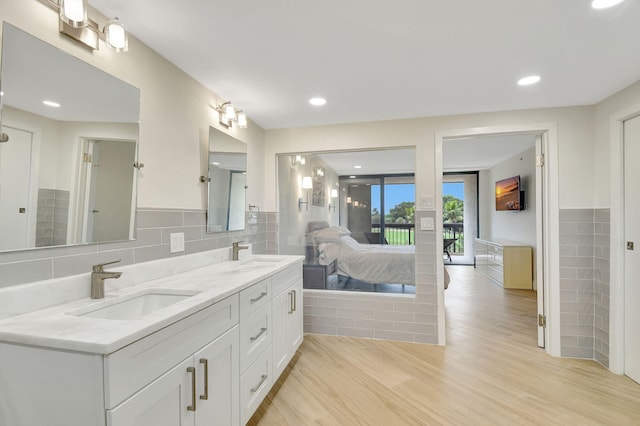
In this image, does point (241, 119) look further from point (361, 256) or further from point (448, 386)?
point (448, 386)

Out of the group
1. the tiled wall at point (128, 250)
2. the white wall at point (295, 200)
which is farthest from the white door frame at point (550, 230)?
the tiled wall at point (128, 250)

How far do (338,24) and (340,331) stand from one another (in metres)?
2.70

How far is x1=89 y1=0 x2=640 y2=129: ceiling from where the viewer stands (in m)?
1.41

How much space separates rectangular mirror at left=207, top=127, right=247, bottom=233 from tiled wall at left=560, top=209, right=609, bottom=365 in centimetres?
289

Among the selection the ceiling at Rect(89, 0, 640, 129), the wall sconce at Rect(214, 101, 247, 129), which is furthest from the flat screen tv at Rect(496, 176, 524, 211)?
the wall sconce at Rect(214, 101, 247, 129)

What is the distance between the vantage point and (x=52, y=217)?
1214 millimetres

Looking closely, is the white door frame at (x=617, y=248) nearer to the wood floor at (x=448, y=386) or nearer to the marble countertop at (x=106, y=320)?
the wood floor at (x=448, y=386)

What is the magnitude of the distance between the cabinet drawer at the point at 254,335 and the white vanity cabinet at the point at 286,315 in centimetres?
12

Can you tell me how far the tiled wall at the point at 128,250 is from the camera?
3.62 feet

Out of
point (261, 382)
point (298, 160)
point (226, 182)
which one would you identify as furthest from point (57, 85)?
point (298, 160)

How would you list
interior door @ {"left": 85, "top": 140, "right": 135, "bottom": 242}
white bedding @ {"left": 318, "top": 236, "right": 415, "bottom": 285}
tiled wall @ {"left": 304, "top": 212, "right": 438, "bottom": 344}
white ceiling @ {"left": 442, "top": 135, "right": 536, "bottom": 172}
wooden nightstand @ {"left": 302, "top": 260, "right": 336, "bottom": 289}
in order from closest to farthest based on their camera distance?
interior door @ {"left": 85, "top": 140, "right": 135, "bottom": 242}, tiled wall @ {"left": 304, "top": 212, "right": 438, "bottom": 344}, white bedding @ {"left": 318, "top": 236, "right": 415, "bottom": 285}, wooden nightstand @ {"left": 302, "top": 260, "right": 336, "bottom": 289}, white ceiling @ {"left": 442, "top": 135, "right": 536, "bottom": 172}

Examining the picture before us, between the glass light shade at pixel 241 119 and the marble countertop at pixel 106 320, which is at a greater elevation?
the glass light shade at pixel 241 119

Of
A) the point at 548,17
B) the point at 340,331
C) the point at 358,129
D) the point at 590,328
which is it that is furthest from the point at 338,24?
the point at 590,328

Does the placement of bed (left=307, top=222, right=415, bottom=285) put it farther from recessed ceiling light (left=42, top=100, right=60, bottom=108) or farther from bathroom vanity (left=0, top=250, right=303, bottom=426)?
recessed ceiling light (left=42, top=100, right=60, bottom=108)
